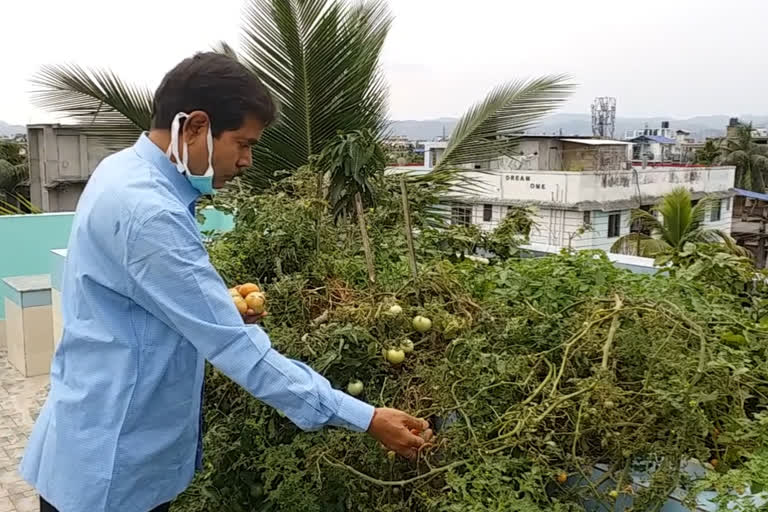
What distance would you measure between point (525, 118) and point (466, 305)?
4.14 m

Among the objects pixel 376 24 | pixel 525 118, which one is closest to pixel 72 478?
pixel 376 24

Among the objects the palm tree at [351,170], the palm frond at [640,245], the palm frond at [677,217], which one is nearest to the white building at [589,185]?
the palm frond at [640,245]

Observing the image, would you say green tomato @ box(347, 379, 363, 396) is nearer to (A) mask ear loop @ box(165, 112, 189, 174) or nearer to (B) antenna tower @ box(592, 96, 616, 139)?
(A) mask ear loop @ box(165, 112, 189, 174)

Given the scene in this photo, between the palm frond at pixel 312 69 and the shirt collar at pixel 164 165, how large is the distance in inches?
155

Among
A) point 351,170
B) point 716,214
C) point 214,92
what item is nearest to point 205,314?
point 214,92

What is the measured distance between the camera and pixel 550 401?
1.85 meters

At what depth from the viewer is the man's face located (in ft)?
5.66

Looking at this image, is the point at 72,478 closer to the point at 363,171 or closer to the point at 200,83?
the point at 200,83

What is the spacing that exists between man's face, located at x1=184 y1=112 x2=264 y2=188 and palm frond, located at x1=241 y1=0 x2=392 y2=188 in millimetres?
3951

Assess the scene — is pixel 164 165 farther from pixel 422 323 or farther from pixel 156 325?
pixel 422 323

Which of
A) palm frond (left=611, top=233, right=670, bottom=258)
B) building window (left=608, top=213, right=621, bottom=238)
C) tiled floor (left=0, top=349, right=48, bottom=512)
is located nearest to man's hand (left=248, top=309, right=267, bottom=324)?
tiled floor (left=0, top=349, right=48, bottom=512)

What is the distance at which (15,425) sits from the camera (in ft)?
17.7

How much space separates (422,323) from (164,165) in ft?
2.95

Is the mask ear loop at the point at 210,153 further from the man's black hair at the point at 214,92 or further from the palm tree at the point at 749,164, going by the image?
the palm tree at the point at 749,164
